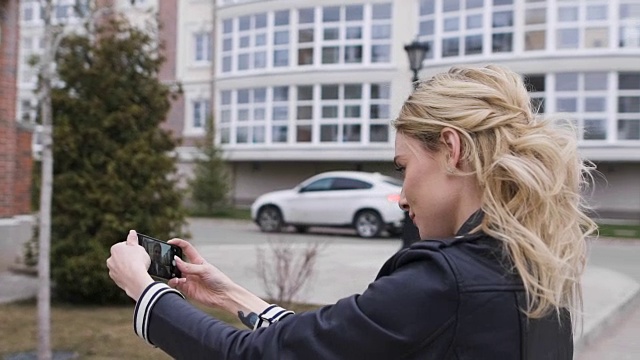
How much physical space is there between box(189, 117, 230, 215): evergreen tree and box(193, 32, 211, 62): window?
6.85 m

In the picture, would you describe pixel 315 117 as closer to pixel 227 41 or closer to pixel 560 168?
pixel 227 41

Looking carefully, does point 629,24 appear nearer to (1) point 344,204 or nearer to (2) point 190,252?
(1) point 344,204

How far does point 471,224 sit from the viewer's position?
133 centimetres

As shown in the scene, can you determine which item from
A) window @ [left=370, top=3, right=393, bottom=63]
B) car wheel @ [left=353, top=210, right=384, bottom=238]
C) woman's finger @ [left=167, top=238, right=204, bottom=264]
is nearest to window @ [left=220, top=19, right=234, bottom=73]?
window @ [left=370, top=3, right=393, bottom=63]

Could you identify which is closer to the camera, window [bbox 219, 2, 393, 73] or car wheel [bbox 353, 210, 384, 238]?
car wheel [bbox 353, 210, 384, 238]

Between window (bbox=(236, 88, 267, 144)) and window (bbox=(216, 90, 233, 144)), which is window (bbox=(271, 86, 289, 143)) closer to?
window (bbox=(236, 88, 267, 144))

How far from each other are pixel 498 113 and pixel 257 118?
29.0 m

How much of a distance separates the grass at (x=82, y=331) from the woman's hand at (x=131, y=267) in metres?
3.93

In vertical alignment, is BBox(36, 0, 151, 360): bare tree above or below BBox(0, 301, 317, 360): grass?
above

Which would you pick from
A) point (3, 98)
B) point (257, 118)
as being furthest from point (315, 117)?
point (3, 98)

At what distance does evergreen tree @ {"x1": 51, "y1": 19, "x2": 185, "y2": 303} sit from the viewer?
7.14 metres

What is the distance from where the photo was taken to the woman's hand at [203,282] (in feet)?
6.18

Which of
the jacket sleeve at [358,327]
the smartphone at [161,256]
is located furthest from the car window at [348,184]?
the jacket sleeve at [358,327]

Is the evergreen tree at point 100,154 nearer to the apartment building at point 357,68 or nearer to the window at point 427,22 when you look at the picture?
the apartment building at point 357,68
